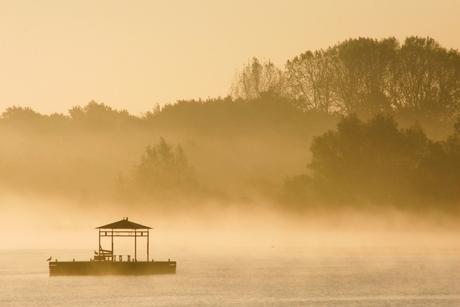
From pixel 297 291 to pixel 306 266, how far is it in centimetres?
3419

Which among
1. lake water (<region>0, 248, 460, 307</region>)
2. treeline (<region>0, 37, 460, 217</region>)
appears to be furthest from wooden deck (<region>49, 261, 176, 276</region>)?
treeline (<region>0, 37, 460, 217</region>)

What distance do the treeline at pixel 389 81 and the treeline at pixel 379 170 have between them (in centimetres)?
1746

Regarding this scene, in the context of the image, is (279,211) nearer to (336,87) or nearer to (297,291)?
(336,87)

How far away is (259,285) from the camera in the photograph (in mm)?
115312

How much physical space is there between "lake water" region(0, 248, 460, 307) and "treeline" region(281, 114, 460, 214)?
1078cm

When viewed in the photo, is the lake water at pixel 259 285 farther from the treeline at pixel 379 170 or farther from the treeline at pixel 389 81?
the treeline at pixel 389 81

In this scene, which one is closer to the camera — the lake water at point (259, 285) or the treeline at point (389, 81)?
the lake water at point (259, 285)

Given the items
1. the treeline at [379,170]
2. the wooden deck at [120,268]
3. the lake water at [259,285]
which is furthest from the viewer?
the treeline at [379,170]

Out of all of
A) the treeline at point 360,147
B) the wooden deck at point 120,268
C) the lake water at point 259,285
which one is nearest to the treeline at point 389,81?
the treeline at point 360,147

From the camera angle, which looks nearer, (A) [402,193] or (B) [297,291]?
(B) [297,291]

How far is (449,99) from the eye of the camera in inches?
7283

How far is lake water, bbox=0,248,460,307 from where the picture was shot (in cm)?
9956

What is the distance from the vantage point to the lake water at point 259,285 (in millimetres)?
99562

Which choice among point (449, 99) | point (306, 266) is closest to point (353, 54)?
point (449, 99)
